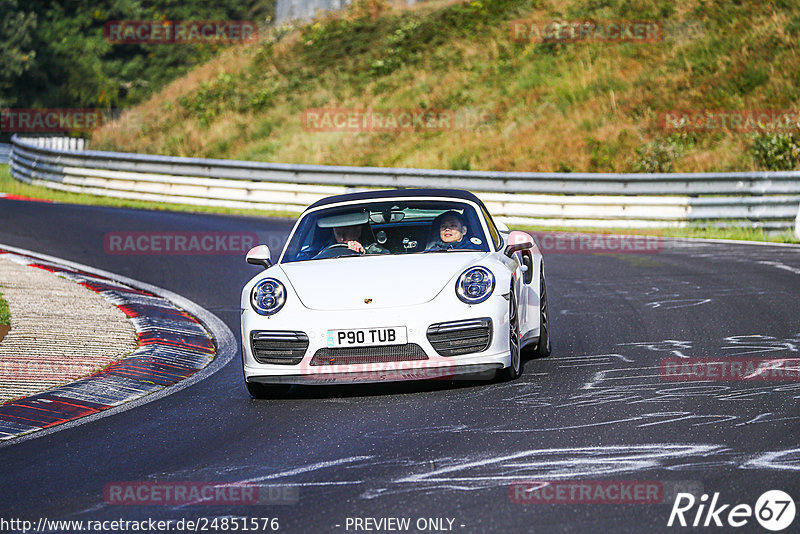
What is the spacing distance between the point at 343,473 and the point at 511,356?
234cm

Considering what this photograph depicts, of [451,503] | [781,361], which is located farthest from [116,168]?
[451,503]

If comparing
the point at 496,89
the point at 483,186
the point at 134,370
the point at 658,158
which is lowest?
the point at 134,370

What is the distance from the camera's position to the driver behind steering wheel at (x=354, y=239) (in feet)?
27.1

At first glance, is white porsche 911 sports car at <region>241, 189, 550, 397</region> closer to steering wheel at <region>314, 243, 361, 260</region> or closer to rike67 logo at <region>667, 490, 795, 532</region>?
A: steering wheel at <region>314, 243, 361, 260</region>

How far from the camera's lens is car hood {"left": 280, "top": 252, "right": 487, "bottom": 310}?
7172 mm

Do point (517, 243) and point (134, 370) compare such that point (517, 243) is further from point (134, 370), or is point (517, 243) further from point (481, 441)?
point (134, 370)

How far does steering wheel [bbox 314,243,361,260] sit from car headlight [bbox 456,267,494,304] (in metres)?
1.09

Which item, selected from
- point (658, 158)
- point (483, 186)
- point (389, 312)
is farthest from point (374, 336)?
point (658, 158)

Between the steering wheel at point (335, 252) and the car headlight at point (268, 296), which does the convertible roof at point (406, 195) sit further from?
the car headlight at point (268, 296)

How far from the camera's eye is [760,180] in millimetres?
17438

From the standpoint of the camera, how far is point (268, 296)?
7441 mm

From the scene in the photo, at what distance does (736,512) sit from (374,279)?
11.3 ft

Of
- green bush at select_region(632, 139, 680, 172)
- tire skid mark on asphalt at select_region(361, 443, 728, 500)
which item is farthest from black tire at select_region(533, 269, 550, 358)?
green bush at select_region(632, 139, 680, 172)

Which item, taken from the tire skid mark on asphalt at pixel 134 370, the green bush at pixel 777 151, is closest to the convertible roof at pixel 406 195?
the tire skid mark on asphalt at pixel 134 370
